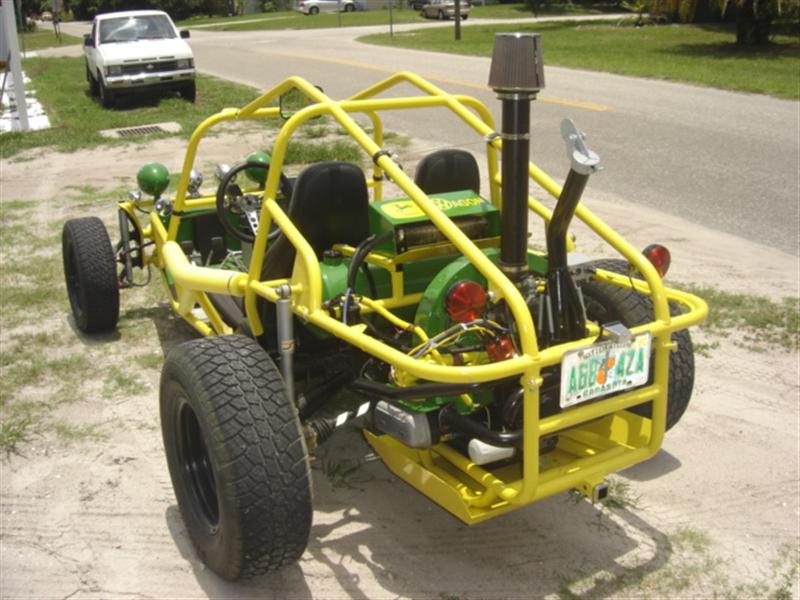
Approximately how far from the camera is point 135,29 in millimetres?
17312

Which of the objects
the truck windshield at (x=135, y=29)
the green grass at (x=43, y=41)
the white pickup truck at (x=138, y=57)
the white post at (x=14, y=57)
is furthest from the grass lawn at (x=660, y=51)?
the green grass at (x=43, y=41)

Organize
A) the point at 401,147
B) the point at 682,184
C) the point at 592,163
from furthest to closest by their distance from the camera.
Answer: the point at 401,147 → the point at 682,184 → the point at 592,163

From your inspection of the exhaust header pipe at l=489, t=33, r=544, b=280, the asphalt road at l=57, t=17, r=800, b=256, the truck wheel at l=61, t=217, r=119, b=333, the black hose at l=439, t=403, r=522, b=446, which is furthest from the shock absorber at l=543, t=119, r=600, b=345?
the asphalt road at l=57, t=17, r=800, b=256

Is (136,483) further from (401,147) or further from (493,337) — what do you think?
(401,147)

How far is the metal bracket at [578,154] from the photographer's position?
300 centimetres

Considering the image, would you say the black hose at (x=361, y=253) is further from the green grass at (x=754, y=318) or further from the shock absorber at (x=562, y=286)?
the green grass at (x=754, y=318)

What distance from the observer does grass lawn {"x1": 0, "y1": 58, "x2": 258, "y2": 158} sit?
13281 millimetres

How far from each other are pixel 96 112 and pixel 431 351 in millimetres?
14135

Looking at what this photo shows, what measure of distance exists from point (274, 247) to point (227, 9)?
61621mm

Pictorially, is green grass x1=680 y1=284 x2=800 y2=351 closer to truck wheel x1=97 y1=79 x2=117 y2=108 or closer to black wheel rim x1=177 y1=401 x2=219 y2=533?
black wheel rim x1=177 y1=401 x2=219 y2=533

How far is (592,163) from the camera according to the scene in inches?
118

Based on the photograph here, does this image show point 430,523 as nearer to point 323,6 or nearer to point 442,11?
point 442,11

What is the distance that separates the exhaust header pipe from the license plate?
1.57 feet

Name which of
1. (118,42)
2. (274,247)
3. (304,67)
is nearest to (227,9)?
(304,67)
